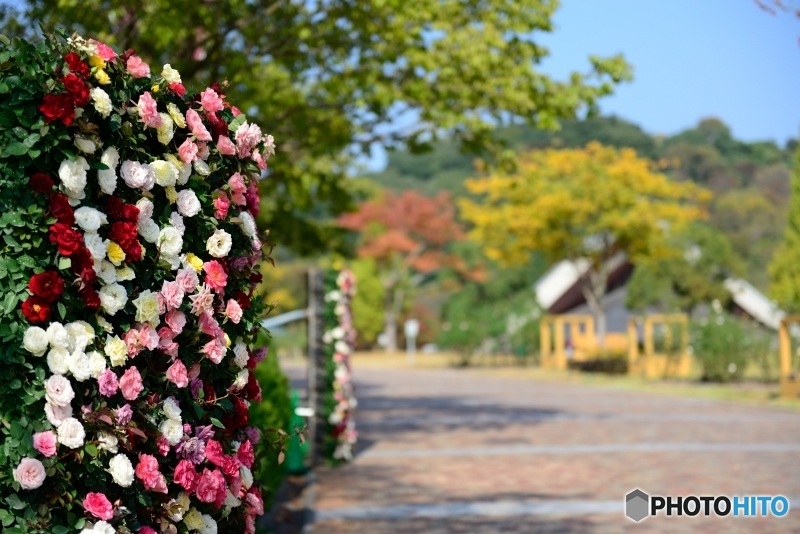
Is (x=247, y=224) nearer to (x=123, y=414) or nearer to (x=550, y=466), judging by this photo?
(x=123, y=414)

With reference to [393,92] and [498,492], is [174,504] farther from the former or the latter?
[393,92]

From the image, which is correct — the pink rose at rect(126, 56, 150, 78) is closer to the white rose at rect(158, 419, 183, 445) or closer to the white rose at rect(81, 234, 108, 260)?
the white rose at rect(81, 234, 108, 260)

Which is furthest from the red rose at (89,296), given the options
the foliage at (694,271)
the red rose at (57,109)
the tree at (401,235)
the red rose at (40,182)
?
the tree at (401,235)

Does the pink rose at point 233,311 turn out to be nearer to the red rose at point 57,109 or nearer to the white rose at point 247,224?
the white rose at point 247,224

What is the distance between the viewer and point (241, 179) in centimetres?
409

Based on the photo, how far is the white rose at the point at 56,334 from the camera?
3236mm

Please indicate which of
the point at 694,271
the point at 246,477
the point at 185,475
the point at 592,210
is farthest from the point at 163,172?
the point at 592,210

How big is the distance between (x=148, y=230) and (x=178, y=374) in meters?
0.55

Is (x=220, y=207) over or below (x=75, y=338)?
over

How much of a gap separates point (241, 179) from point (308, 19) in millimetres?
8270

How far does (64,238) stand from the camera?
3283mm

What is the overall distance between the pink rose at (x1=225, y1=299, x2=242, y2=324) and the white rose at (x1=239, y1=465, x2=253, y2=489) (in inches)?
24.7

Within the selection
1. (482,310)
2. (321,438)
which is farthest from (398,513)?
(482,310)

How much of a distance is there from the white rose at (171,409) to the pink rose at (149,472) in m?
0.17
